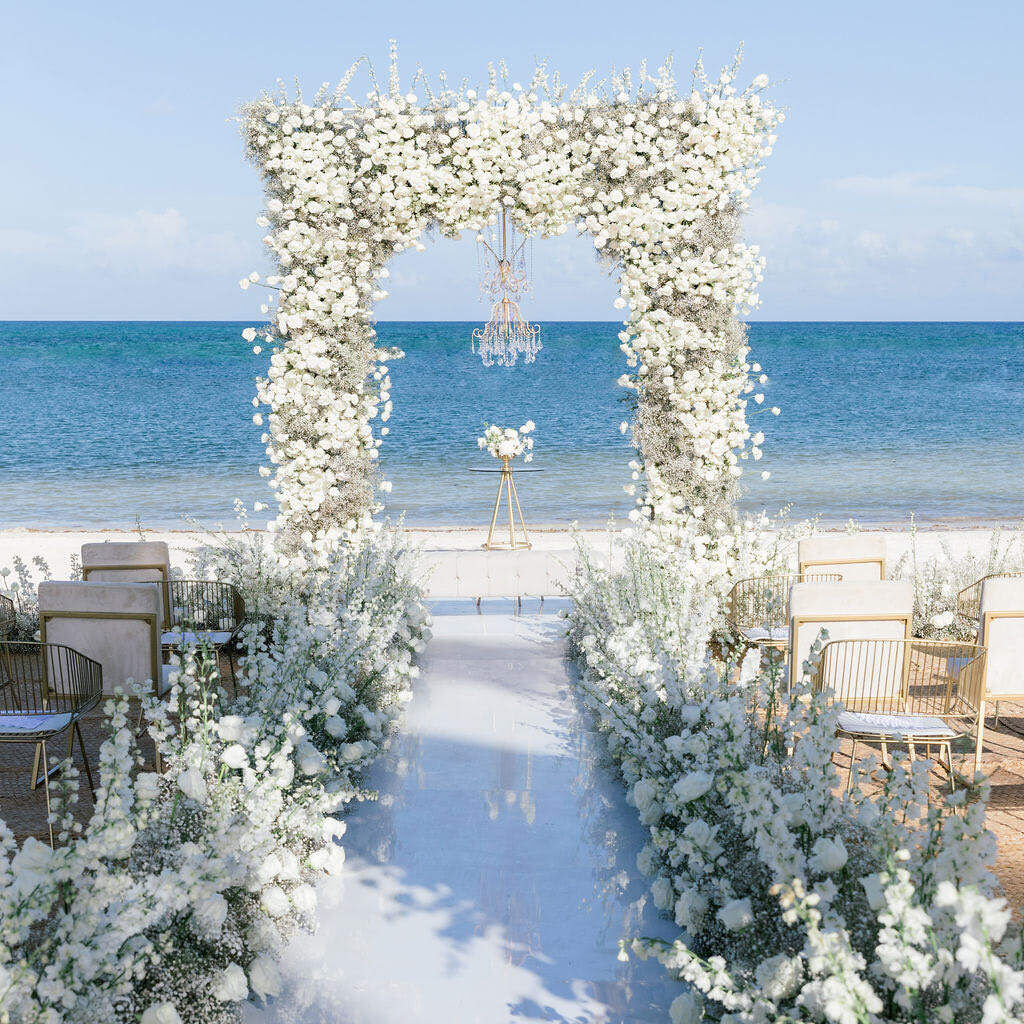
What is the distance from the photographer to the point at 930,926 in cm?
190

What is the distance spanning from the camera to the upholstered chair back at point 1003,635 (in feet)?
14.2

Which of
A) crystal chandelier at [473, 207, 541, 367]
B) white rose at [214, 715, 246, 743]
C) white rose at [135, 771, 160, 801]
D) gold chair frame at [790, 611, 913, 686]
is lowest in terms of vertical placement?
white rose at [214, 715, 246, 743]

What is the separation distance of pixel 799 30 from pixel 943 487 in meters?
9.72

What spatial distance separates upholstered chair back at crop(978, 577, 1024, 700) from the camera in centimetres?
432

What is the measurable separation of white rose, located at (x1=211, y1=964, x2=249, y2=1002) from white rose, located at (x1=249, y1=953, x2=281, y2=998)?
0.40ft

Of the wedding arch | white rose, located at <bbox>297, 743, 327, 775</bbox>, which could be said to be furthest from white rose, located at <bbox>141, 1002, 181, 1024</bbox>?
the wedding arch

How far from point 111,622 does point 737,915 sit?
3235 millimetres

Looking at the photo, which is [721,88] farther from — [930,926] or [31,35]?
[31,35]

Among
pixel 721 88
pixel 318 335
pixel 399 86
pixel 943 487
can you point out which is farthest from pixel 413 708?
pixel 943 487

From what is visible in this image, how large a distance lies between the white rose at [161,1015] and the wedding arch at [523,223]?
14.3 ft

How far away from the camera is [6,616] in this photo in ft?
20.8

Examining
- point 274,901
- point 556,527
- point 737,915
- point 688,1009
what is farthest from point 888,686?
point 556,527

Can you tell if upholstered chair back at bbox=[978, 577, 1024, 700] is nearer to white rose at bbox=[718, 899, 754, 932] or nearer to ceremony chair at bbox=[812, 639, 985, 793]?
ceremony chair at bbox=[812, 639, 985, 793]

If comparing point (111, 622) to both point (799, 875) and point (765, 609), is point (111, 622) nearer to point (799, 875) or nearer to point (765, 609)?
point (799, 875)
